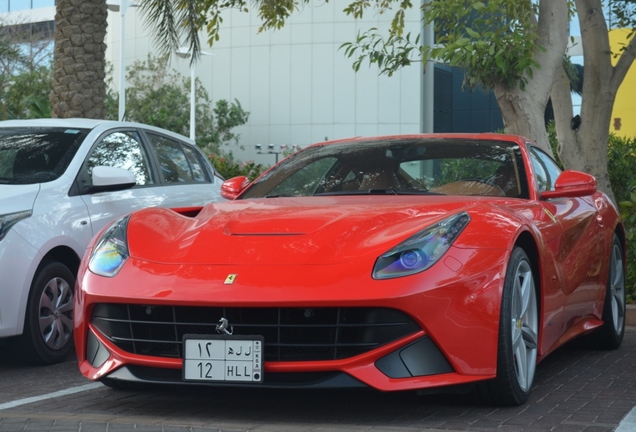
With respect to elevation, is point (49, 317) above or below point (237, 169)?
below

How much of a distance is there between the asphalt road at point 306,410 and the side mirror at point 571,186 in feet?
3.34

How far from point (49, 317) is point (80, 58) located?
8.27 metres

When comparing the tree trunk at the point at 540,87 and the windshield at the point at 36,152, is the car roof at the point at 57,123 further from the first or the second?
the tree trunk at the point at 540,87

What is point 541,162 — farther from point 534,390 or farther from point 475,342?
point 475,342

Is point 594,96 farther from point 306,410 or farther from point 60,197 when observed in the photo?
point 306,410

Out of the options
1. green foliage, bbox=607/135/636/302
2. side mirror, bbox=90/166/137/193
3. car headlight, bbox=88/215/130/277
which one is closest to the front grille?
car headlight, bbox=88/215/130/277

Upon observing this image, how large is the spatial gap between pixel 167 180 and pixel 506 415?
4.30 metres

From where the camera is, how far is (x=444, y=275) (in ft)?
15.4

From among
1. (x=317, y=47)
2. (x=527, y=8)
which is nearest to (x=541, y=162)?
(x=527, y=8)

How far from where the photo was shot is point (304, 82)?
57.0 m

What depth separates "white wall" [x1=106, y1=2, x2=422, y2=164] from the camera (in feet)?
181

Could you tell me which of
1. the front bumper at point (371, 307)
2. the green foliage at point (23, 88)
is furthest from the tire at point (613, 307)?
the green foliage at point (23, 88)

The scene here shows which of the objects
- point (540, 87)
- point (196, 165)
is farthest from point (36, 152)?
point (540, 87)

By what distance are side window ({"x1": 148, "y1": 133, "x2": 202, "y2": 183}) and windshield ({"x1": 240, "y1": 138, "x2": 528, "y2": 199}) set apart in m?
2.24
